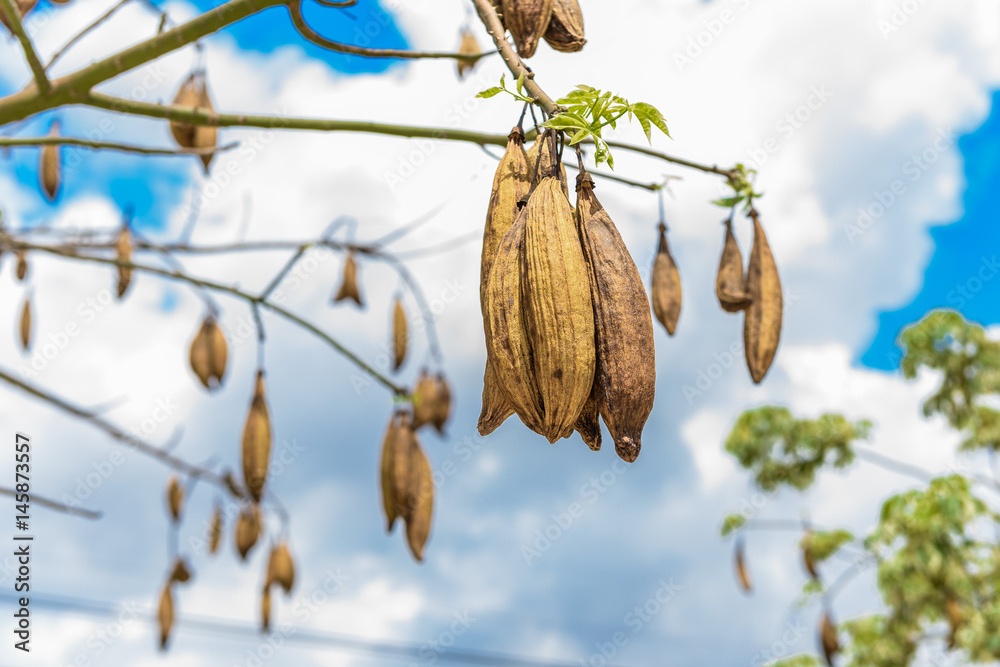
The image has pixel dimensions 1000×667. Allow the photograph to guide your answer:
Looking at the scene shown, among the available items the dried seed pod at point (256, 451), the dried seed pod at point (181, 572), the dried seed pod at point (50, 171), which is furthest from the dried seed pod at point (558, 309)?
the dried seed pod at point (181, 572)

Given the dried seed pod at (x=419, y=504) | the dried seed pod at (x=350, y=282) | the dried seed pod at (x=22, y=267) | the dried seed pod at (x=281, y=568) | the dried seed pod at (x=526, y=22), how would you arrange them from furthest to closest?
the dried seed pod at (x=281, y=568) → the dried seed pod at (x=350, y=282) → the dried seed pod at (x=22, y=267) → the dried seed pod at (x=419, y=504) → the dried seed pod at (x=526, y=22)

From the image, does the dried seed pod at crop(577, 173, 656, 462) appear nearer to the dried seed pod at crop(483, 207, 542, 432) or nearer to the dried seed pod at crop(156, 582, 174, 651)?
the dried seed pod at crop(483, 207, 542, 432)

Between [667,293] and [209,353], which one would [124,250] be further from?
[667,293]

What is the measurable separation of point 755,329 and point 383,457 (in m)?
0.77

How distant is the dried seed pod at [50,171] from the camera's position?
77.4 inches

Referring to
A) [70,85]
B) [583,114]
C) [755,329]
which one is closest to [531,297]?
[583,114]

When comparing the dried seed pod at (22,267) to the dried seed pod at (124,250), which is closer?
the dried seed pod at (124,250)

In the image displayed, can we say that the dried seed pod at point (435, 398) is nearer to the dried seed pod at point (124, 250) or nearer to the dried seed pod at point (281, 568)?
the dried seed pod at point (281, 568)

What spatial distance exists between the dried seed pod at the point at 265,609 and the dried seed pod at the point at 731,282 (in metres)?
2.18

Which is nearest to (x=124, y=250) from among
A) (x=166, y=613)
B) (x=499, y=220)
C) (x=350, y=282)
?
(x=350, y=282)

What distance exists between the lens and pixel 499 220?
0.63 metres

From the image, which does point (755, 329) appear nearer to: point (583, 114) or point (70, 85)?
point (583, 114)

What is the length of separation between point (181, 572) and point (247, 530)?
32.5 inches

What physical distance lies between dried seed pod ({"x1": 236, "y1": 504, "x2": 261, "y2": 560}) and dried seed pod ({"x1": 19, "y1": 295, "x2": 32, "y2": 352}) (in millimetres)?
798
